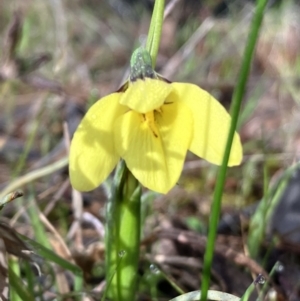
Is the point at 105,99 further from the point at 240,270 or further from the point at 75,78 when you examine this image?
the point at 75,78

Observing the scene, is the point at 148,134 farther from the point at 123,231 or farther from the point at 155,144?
the point at 123,231

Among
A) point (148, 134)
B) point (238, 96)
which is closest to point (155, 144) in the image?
point (148, 134)

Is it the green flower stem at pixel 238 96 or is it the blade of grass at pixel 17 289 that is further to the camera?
the blade of grass at pixel 17 289

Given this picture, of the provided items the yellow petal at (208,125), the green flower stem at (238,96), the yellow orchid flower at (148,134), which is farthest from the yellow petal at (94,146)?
the green flower stem at (238,96)

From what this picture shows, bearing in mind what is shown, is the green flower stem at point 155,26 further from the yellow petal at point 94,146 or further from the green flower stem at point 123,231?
the green flower stem at point 123,231

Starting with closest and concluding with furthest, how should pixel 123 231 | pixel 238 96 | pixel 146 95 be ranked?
pixel 238 96, pixel 146 95, pixel 123 231

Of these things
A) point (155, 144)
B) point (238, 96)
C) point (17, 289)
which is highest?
point (238, 96)
